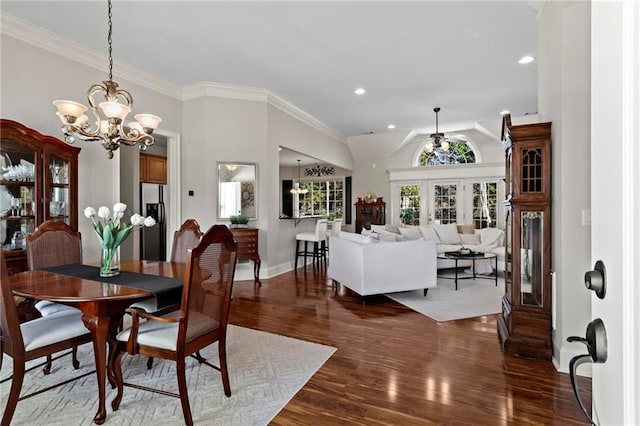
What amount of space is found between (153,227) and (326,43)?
4476 mm

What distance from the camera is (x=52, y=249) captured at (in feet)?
9.28

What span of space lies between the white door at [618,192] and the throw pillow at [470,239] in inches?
266

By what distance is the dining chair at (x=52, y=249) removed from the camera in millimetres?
2512

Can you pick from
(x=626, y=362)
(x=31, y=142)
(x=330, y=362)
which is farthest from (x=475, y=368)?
(x=31, y=142)

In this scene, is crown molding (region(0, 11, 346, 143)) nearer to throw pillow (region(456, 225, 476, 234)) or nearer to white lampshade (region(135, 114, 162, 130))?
white lampshade (region(135, 114, 162, 130))

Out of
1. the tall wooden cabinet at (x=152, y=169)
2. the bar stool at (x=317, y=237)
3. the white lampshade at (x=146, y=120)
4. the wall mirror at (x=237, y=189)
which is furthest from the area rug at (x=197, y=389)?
the tall wooden cabinet at (x=152, y=169)

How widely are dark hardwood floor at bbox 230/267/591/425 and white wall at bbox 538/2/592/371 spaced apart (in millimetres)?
416

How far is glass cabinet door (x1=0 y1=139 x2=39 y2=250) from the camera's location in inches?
121

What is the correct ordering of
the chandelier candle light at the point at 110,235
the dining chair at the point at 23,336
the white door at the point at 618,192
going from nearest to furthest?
the white door at the point at 618,192 < the dining chair at the point at 23,336 < the chandelier candle light at the point at 110,235

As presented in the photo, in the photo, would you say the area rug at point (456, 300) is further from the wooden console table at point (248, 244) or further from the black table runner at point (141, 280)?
the black table runner at point (141, 280)

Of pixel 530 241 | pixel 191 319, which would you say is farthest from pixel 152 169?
pixel 530 241

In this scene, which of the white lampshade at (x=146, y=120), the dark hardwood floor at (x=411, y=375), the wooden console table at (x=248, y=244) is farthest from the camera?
the wooden console table at (x=248, y=244)

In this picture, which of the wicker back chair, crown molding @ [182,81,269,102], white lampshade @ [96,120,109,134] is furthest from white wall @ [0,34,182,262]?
white lampshade @ [96,120,109,134]

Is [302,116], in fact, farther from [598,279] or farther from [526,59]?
[598,279]
